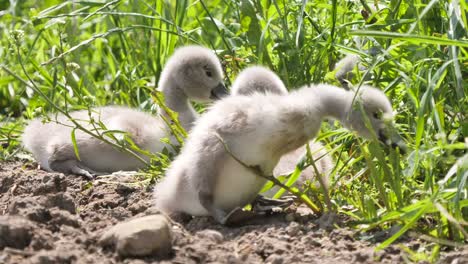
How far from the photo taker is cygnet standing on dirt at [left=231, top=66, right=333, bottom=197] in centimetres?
504

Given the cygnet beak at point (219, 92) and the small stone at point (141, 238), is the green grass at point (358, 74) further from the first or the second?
the small stone at point (141, 238)

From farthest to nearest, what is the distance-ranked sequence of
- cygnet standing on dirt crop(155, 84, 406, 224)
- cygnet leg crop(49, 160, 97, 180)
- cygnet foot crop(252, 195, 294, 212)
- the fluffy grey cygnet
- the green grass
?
cygnet leg crop(49, 160, 97, 180)
the fluffy grey cygnet
cygnet foot crop(252, 195, 294, 212)
cygnet standing on dirt crop(155, 84, 406, 224)
the green grass

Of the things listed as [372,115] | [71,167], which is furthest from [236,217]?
[71,167]

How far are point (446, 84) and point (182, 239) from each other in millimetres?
1556

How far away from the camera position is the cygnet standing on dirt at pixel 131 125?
20.0 feet

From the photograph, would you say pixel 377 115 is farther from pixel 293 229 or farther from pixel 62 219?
pixel 62 219

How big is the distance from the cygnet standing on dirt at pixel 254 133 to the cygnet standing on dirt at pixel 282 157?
369 mm

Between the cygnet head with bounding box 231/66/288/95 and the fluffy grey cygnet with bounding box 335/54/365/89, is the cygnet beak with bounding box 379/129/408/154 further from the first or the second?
the fluffy grey cygnet with bounding box 335/54/365/89

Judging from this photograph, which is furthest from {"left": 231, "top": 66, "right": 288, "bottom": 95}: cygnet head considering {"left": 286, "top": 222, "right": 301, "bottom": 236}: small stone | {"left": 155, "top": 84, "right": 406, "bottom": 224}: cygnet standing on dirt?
{"left": 286, "top": 222, "right": 301, "bottom": 236}: small stone

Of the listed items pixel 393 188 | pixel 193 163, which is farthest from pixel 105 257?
pixel 393 188

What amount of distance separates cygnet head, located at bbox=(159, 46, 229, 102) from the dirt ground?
1574mm

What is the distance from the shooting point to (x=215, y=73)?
6.28 meters

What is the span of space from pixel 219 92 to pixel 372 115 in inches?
79.9

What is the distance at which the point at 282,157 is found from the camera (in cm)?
498
